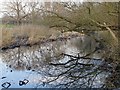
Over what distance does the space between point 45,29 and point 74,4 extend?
1.16 ft

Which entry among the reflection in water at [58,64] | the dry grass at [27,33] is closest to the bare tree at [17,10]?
the dry grass at [27,33]

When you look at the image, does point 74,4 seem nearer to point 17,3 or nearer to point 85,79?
point 17,3

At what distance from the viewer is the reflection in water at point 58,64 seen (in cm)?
173

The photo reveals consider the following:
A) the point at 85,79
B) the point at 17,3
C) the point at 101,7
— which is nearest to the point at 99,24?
the point at 101,7

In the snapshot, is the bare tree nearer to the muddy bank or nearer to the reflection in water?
the muddy bank

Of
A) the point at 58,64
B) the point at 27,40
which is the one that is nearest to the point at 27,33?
the point at 27,40

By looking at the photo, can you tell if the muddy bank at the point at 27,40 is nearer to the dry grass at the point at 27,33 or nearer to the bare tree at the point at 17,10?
the dry grass at the point at 27,33

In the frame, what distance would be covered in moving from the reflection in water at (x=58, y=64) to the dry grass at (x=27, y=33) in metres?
0.08

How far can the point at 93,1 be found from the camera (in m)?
1.69

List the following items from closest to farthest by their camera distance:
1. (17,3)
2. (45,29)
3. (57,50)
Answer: (17,3), (45,29), (57,50)

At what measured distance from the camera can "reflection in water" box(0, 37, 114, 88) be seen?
5.69 feet

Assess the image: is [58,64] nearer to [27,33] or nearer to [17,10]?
[27,33]

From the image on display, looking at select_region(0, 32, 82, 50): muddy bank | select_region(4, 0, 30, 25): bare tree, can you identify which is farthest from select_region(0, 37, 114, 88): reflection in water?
select_region(4, 0, 30, 25): bare tree

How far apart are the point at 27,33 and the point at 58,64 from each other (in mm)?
488
